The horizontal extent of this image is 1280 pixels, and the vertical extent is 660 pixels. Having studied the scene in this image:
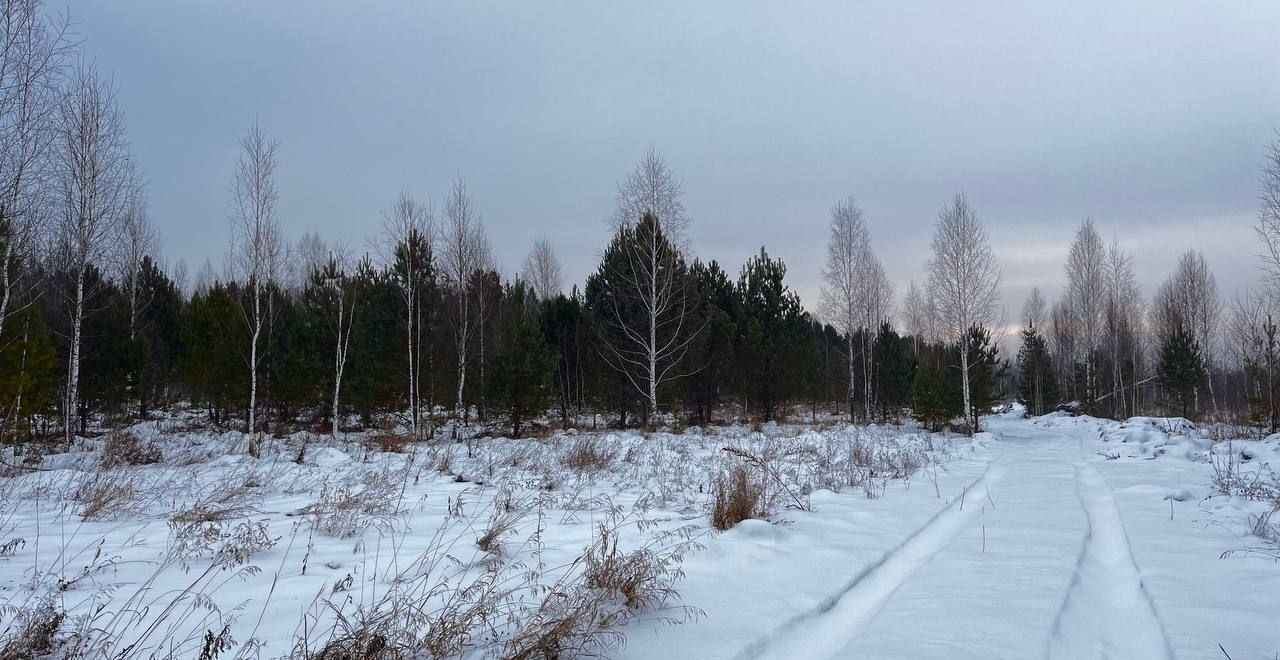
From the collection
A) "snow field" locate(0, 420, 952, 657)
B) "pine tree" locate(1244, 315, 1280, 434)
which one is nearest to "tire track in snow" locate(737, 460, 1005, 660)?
"snow field" locate(0, 420, 952, 657)

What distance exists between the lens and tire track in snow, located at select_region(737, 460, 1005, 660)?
285 cm

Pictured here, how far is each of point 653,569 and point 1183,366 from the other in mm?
36699

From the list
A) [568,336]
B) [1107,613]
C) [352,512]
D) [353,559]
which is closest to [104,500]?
[352,512]

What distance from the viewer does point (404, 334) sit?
2133 cm

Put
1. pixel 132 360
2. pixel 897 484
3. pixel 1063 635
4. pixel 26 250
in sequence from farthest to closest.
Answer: pixel 132 360
pixel 26 250
pixel 897 484
pixel 1063 635

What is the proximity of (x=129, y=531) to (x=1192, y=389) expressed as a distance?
4006 cm

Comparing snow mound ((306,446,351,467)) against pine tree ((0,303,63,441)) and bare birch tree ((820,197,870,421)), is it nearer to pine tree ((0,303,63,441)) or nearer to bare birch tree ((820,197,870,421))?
pine tree ((0,303,63,441))

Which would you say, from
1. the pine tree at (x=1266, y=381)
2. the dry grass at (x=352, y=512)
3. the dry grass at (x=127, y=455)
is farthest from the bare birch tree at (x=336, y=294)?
the pine tree at (x=1266, y=381)

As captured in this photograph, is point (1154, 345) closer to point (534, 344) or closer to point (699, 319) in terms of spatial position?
point (699, 319)

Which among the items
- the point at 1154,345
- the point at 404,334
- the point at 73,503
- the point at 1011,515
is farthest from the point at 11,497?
the point at 1154,345

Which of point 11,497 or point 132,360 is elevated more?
point 132,360

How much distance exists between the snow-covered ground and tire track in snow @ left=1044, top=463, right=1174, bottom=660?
2cm

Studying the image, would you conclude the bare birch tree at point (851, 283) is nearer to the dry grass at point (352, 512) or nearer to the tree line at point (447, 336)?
the tree line at point (447, 336)

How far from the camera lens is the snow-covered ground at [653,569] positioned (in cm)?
280
